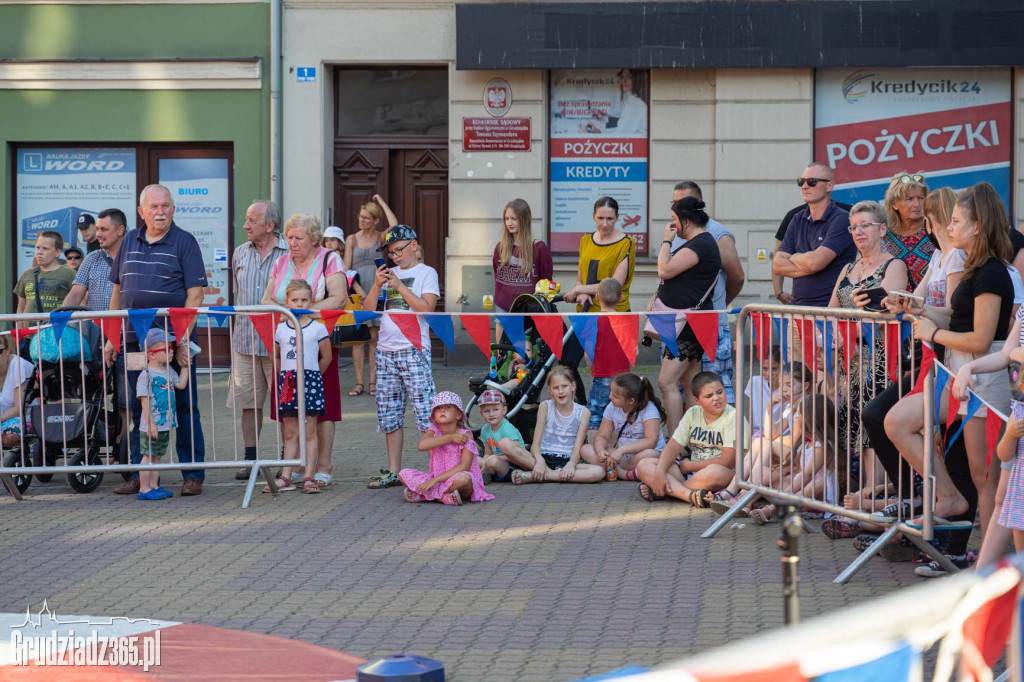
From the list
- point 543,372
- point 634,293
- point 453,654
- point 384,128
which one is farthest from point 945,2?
point 453,654

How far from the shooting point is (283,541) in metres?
7.70

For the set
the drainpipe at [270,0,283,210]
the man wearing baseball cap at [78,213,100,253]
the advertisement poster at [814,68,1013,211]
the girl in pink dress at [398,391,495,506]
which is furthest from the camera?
the drainpipe at [270,0,283,210]

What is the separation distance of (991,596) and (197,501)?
23.1 ft

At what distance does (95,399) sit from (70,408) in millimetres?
183

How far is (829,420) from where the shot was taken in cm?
727

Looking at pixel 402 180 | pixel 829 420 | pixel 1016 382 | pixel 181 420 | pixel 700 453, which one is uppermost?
pixel 402 180

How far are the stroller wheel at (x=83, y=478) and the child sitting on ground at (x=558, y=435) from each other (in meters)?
3.02

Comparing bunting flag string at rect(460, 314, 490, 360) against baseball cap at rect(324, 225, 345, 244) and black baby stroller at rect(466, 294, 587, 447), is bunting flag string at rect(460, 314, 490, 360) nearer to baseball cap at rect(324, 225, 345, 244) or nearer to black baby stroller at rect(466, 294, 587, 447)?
black baby stroller at rect(466, 294, 587, 447)

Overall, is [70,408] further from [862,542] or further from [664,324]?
[862,542]

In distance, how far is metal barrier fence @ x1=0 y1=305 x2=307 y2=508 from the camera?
8.99 meters

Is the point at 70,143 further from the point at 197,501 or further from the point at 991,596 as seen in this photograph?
the point at 991,596

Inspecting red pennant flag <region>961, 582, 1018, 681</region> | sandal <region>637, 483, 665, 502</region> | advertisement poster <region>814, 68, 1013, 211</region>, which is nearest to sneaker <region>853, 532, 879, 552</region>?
sandal <region>637, 483, 665, 502</region>

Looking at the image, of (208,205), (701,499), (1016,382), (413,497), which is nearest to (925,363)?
(1016,382)

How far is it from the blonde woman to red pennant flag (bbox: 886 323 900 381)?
5151 millimetres
